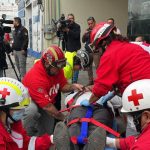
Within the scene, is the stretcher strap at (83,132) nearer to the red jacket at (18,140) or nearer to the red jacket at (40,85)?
the red jacket at (18,140)

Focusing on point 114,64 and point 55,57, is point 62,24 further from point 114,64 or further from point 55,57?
point 114,64

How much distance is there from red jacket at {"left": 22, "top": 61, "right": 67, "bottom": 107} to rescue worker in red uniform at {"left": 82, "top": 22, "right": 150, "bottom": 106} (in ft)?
2.67

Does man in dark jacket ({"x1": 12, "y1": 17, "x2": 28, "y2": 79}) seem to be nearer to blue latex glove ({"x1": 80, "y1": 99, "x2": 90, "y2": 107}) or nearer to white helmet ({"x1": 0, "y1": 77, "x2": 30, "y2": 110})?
blue latex glove ({"x1": 80, "y1": 99, "x2": 90, "y2": 107})

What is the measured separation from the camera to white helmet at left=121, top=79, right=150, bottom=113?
8.68ft

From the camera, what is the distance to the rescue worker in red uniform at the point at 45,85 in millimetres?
4531

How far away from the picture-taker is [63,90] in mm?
4988

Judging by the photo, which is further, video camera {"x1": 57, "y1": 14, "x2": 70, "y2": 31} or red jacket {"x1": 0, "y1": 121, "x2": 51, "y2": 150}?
video camera {"x1": 57, "y1": 14, "x2": 70, "y2": 31}

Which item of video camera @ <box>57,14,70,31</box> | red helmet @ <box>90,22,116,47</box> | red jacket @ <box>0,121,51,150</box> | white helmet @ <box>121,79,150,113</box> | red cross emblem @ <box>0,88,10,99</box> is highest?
red helmet @ <box>90,22,116,47</box>

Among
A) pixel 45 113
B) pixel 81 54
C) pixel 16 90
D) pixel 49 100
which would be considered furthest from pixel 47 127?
A: pixel 16 90

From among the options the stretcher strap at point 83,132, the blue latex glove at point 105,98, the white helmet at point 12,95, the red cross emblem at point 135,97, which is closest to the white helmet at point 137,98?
the red cross emblem at point 135,97

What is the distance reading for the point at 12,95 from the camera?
319cm

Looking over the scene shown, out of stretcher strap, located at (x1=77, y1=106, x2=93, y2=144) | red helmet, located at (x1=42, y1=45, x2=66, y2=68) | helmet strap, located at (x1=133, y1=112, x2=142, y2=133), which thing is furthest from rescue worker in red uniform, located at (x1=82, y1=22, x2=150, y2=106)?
helmet strap, located at (x1=133, y1=112, x2=142, y2=133)

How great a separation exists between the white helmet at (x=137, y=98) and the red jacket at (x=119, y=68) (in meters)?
1.04

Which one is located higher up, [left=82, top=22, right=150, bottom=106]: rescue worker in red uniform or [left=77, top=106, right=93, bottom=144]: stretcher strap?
[left=82, top=22, right=150, bottom=106]: rescue worker in red uniform
